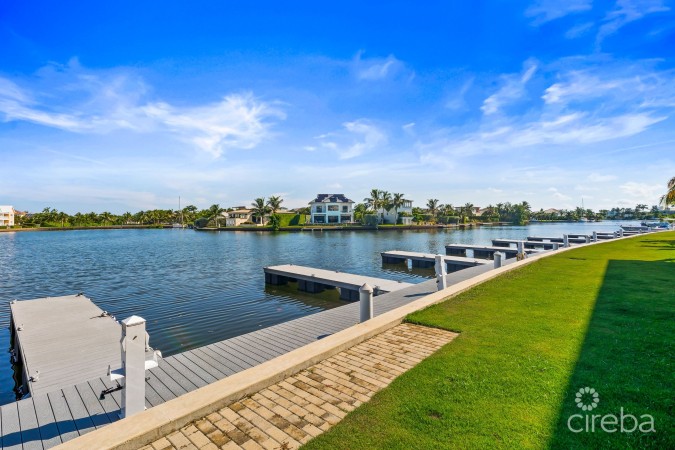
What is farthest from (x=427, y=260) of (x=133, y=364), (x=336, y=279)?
(x=133, y=364)

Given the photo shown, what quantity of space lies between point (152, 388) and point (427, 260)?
23.3 metres

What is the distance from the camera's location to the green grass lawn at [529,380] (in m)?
3.58

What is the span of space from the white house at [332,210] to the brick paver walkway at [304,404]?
9035cm

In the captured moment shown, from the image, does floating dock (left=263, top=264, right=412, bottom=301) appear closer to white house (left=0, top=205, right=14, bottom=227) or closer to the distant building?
the distant building

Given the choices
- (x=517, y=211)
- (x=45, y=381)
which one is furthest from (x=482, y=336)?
(x=517, y=211)

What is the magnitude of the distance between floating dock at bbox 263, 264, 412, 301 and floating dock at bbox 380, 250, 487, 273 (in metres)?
7.18

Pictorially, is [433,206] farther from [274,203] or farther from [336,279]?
[336,279]

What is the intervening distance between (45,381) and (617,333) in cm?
1095

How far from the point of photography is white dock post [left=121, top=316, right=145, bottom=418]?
14.4 ft

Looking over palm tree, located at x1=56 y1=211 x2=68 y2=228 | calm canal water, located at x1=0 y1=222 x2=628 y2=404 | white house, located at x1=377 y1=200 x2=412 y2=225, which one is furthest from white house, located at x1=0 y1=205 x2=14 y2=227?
white house, located at x1=377 y1=200 x2=412 y2=225

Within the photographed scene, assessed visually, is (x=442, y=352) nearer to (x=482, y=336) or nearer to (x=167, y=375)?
(x=482, y=336)

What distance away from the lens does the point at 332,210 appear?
96.8 metres

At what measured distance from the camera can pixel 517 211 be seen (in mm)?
124562

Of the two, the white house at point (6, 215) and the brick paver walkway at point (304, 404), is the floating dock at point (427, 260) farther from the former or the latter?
the white house at point (6, 215)
